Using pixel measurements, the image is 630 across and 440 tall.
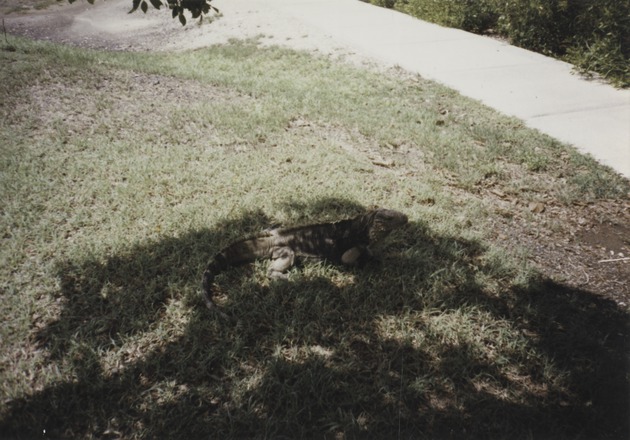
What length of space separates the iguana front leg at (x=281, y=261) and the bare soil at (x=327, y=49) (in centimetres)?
206

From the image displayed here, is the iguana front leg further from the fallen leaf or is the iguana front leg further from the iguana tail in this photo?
the fallen leaf

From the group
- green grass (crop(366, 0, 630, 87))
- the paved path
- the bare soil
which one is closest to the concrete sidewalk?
the paved path

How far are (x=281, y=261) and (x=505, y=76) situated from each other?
246 inches

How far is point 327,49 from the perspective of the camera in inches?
350

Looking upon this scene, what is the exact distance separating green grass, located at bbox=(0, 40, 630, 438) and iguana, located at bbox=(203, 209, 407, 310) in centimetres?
13

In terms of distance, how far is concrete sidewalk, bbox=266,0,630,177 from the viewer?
557 centimetres

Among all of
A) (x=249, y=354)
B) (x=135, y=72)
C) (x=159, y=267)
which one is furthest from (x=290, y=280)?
(x=135, y=72)

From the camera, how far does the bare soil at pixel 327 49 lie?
361 cm

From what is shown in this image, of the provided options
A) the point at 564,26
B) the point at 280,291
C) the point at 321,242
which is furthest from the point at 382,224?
the point at 564,26

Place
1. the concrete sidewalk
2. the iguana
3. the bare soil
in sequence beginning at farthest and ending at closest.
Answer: the concrete sidewalk
the bare soil
the iguana

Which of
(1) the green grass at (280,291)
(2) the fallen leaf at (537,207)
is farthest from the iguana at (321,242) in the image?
(2) the fallen leaf at (537,207)

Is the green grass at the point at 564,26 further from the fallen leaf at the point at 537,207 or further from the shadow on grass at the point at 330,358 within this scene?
the shadow on grass at the point at 330,358

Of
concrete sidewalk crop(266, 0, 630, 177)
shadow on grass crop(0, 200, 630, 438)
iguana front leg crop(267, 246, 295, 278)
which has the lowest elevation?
shadow on grass crop(0, 200, 630, 438)

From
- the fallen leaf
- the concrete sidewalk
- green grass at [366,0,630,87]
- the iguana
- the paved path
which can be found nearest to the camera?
the iguana
